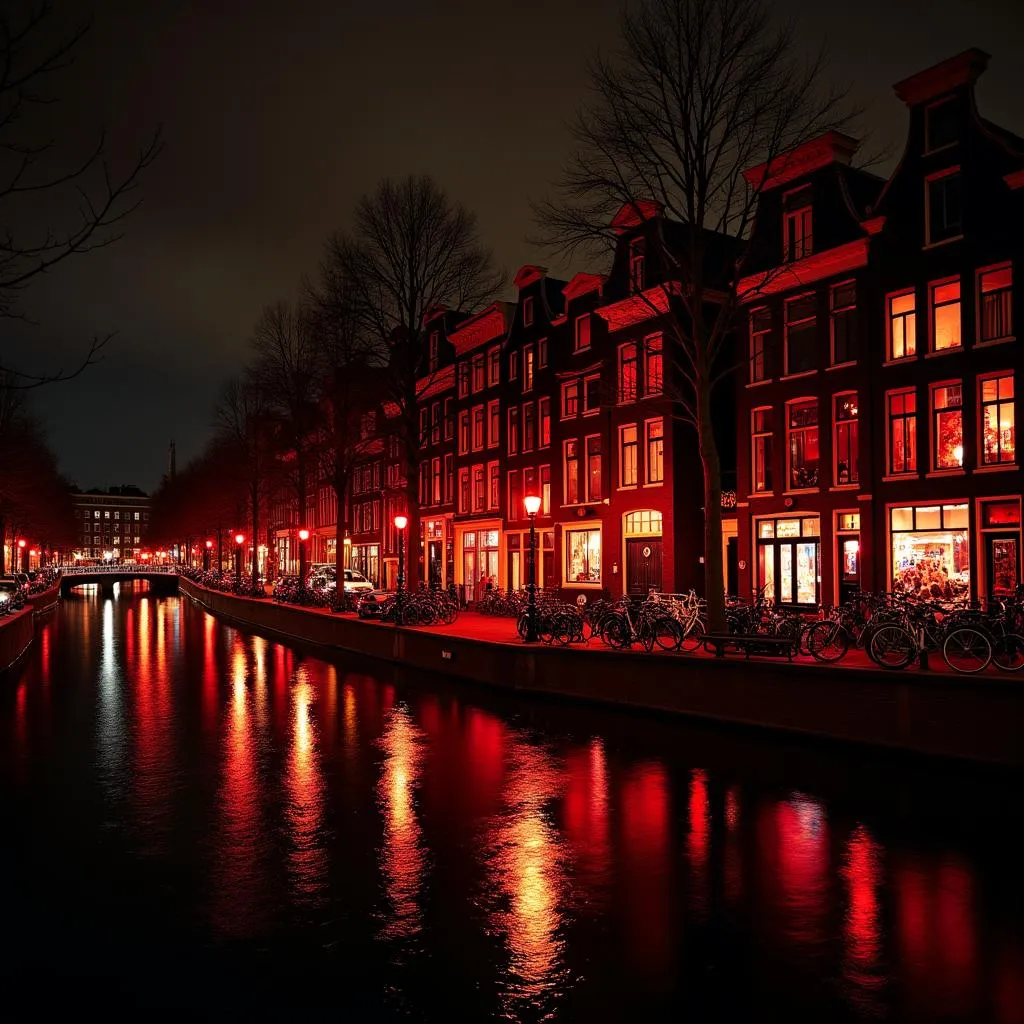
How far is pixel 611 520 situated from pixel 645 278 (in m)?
8.99

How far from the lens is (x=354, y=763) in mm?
13953

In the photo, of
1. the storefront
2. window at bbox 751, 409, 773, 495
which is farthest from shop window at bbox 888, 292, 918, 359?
the storefront

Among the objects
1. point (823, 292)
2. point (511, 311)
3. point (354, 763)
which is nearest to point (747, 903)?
point (354, 763)

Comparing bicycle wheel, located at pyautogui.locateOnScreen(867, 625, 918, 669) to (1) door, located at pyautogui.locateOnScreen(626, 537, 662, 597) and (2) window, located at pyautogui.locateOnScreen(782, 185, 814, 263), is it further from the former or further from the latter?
(1) door, located at pyautogui.locateOnScreen(626, 537, 662, 597)

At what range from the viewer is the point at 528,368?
1698 inches

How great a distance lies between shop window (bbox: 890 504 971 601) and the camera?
2386 centimetres

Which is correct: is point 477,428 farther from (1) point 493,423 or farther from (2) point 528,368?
(2) point 528,368

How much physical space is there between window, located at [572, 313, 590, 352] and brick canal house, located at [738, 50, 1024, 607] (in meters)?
8.97

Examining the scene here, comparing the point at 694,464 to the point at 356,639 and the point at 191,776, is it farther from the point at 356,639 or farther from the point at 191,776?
the point at 191,776

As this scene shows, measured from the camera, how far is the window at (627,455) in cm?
3544

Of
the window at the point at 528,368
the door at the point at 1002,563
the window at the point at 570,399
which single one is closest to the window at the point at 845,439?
the door at the point at 1002,563

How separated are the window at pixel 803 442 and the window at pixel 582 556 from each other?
9.94 metres

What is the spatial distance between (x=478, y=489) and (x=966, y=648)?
113 feet

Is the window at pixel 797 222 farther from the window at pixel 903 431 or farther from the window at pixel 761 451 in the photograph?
the window at pixel 903 431
